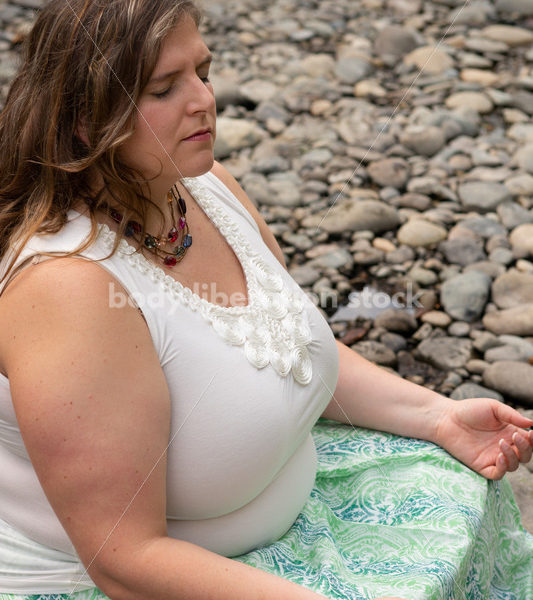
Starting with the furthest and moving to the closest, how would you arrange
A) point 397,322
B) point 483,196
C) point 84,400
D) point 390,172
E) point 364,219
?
1. point 390,172
2. point 483,196
3. point 364,219
4. point 397,322
5. point 84,400

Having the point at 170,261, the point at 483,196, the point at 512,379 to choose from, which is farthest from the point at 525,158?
the point at 170,261

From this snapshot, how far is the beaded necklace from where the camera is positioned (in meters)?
1.33

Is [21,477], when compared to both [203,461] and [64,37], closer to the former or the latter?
[203,461]

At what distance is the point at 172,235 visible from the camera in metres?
1.41

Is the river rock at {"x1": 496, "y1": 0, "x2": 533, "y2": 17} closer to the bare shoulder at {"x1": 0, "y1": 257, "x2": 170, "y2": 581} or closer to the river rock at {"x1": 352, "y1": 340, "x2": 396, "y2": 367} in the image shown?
the river rock at {"x1": 352, "y1": 340, "x2": 396, "y2": 367}

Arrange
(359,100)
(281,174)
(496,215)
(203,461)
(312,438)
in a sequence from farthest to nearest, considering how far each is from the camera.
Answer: (359,100) → (281,174) → (496,215) → (312,438) → (203,461)

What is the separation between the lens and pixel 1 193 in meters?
1.31

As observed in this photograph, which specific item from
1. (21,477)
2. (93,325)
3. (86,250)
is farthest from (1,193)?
(21,477)

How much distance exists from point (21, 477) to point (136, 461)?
0.25 metres

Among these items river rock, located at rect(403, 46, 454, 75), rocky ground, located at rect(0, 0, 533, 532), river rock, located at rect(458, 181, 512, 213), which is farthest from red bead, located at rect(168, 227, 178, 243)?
river rock, located at rect(403, 46, 454, 75)

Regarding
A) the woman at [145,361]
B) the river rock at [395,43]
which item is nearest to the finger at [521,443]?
the woman at [145,361]

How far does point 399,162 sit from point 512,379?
1417mm

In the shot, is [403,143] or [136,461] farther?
[403,143]

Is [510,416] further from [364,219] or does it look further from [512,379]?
[364,219]
